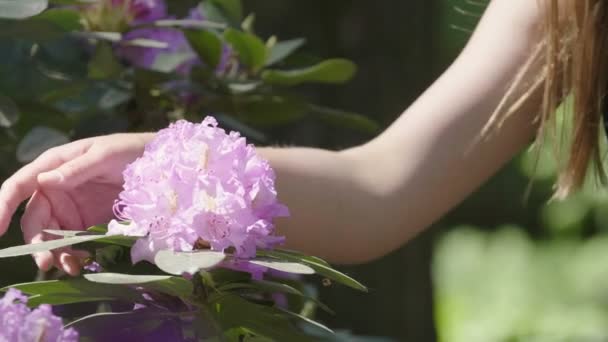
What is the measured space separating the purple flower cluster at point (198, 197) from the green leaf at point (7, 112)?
0.49 metres

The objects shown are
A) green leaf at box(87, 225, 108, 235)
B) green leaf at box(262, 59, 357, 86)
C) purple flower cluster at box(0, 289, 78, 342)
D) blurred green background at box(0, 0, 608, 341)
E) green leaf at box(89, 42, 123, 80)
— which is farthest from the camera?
blurred green background at box(0, 0, 608, 341)

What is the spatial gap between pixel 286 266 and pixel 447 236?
2.79 metres

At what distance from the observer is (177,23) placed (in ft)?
5.62

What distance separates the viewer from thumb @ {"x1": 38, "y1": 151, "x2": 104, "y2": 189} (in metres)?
1.06

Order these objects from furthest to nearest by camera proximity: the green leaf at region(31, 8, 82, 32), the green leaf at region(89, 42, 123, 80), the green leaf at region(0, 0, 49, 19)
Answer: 1. the green leaf at region(89, 42, 123, 80)
2. the green leaf at region(31, 8, 82, 32)
3. the green leaf at region(0, 0, 49, 19)

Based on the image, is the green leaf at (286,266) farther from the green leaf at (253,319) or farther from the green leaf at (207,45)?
the green leaf at (207,45)

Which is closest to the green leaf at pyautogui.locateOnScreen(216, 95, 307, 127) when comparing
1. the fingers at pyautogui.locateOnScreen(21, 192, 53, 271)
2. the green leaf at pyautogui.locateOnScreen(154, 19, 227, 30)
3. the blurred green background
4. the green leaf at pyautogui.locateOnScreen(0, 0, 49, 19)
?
the green leaf at pyautogui.locateOnScreen(154, 19, 227, 30)

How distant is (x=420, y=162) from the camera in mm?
1660

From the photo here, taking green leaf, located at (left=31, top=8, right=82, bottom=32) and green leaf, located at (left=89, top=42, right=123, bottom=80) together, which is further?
green leaf, located at (left=89, top=42, right=123, bottom=80)

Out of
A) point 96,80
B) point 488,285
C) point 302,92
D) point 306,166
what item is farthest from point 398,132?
point 488,285

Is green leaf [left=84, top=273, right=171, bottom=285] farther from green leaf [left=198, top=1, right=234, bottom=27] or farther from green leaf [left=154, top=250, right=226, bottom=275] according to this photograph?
green leaf [left=198, top=1, right=234, bottom=27]

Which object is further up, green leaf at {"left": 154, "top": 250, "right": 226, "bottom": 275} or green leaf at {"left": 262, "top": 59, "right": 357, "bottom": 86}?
green leaf at {"left": 262, "top": 59, "right": 357, "bottom": 86}

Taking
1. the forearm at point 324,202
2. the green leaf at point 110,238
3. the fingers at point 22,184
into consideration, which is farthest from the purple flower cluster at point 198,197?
the forearm at point 324,202

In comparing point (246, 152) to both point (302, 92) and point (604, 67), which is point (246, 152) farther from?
point (302, 92)
